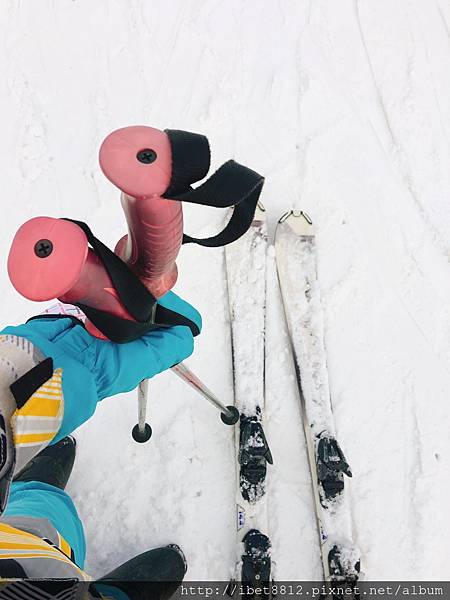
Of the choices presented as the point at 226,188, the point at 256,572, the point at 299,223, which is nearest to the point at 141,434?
the point at 256,572

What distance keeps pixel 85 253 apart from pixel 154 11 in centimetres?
246

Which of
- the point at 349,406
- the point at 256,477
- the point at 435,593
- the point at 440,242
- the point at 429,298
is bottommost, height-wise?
the point at 435,593

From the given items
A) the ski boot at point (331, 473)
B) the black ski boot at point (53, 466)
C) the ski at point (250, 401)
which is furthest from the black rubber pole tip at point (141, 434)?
the ski boot at point (331, 473)

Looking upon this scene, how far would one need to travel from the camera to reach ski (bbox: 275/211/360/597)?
1648 mm

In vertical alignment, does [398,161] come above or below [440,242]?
above

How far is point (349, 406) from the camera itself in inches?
74.2

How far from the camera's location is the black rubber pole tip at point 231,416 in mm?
1773

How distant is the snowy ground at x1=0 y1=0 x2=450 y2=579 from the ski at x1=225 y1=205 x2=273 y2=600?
0.07m

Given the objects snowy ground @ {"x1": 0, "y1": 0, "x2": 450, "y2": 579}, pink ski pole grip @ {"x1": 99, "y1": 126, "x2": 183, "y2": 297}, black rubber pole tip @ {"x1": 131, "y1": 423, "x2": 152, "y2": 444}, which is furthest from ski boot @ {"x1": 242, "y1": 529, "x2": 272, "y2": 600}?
pink ski pole grip @ {"x1": 99, "y1": 126, "x2": 183, "y2": 297}

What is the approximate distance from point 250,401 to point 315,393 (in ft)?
0.89

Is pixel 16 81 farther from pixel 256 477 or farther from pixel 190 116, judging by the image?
pixel 256 477

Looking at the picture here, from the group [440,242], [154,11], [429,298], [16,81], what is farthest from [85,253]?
[154,11]

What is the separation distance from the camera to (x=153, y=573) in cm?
152

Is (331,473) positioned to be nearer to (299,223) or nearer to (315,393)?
(315,393)
